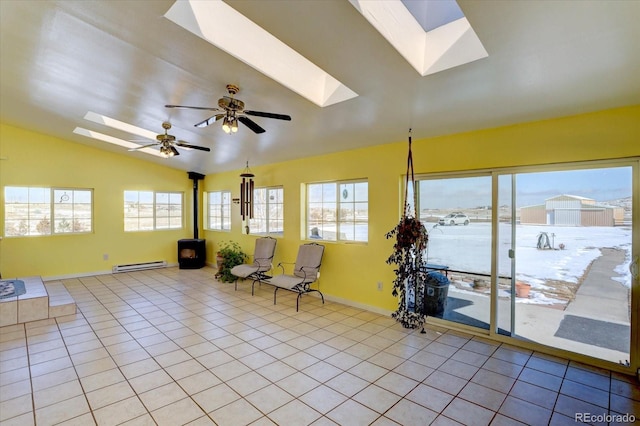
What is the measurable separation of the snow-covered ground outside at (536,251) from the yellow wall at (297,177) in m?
0.70

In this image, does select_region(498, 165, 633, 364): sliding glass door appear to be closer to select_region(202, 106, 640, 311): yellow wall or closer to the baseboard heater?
select_region(202, 106, 640, 311): yellow wall

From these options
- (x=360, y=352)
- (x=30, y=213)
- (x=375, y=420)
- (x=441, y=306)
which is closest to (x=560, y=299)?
(x=441, y=306)

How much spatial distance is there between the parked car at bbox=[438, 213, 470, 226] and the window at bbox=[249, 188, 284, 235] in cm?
309

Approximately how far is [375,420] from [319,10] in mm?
2732

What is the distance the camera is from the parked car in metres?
3.72

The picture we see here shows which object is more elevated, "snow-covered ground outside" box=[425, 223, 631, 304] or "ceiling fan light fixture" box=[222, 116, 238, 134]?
"ceiling fan light fixture" box=[222, 116, 238, 134]

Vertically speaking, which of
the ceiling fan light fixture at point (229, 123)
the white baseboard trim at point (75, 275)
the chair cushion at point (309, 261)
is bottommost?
the white baseboard trim at point (75, 275)

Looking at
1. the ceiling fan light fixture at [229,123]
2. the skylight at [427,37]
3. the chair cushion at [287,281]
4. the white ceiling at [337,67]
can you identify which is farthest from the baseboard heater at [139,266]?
the skylight at [427,37]

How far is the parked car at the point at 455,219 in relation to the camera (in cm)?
372

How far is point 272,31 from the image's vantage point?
2090 millimetres

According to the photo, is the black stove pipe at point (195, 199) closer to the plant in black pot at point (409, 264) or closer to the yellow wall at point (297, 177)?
the yellow wall at point (297, 177)

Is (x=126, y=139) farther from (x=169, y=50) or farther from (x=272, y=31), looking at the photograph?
(x=272, y=31)

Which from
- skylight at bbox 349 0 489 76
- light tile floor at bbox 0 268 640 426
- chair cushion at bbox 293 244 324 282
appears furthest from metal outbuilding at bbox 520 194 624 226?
chair cushion at bbox 293 244 324 282

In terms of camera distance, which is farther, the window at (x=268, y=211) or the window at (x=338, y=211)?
the window at (x=268, y=211)
